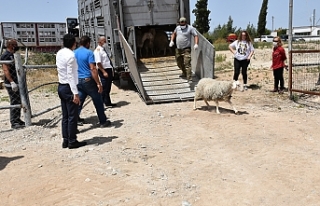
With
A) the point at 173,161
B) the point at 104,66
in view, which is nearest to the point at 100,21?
the point at 104,66

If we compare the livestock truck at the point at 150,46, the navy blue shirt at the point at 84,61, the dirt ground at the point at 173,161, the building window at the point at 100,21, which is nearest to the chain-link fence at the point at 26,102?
the dirt ground at the point at 173,161

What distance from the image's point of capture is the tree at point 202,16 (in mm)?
47000

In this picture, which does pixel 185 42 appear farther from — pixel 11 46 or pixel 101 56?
pixel 11 46

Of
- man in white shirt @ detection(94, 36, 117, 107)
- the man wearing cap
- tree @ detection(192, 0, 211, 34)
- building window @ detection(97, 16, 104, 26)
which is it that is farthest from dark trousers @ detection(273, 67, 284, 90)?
tree @ detection(192, 0, 211, 34)

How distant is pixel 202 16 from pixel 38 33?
25019 mm

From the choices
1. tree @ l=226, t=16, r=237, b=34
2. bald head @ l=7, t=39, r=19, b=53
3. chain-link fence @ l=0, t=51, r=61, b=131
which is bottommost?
chain-link fence @ l=0, t=51, r=61, b=131

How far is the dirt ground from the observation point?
3.85m

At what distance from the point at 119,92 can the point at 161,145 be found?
5645mm

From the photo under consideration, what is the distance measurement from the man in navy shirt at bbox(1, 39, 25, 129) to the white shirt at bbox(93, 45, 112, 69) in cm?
175

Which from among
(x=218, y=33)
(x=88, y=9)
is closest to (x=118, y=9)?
(x=88, y=9)

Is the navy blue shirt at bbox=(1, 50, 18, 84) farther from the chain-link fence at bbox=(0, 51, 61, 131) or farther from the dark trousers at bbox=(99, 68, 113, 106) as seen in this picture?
the dark trousers at bbox=(99, 68, 113, 106)

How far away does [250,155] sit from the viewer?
193 inches

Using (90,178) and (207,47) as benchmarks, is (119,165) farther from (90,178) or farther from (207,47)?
(207,47)

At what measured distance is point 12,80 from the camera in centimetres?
665
